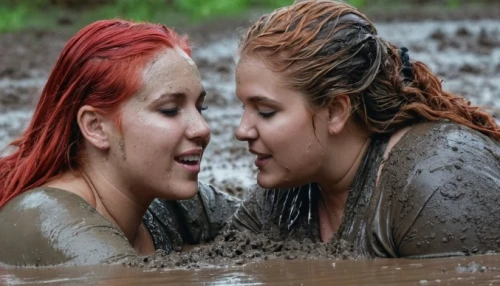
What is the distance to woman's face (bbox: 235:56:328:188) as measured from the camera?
203 inches

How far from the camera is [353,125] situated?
208 inches

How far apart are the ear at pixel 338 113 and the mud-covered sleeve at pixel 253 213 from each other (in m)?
0.64

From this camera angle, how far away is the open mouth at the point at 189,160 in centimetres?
526

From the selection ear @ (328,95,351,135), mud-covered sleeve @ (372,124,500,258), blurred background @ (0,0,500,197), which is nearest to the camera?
mud-covered sleeve @ (372,124,500,258)

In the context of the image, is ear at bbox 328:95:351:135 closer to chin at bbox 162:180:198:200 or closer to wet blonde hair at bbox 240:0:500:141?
wet blonde hair at bbox 240:0:500:141

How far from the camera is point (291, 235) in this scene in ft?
17.9

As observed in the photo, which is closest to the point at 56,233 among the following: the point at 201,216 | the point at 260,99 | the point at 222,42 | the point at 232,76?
the point at 260,99

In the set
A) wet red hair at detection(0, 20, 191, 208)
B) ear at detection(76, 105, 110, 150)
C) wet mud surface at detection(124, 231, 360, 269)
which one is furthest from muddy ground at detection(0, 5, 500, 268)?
wet red hair at detection(0, 20, 191, 208)

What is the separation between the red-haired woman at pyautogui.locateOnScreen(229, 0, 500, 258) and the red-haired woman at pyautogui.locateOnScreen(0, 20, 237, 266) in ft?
0.97

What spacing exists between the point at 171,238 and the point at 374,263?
1.41m

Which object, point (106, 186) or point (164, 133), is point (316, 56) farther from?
point (106, 186)

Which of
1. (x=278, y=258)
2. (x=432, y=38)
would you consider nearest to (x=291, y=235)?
(x=278, y=258)

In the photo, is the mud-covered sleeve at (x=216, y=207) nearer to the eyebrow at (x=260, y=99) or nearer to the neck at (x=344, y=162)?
the neck at (x=344, y=162)

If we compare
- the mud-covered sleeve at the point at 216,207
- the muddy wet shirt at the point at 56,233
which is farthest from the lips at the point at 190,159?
the mud-covered sleeve at the point at 216,207
